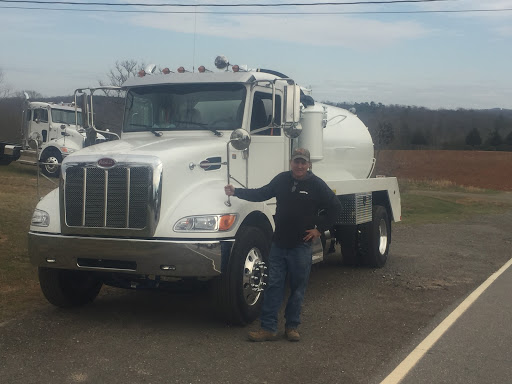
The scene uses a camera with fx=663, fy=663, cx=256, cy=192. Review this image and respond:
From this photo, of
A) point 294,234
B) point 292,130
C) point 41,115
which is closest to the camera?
point 294,234

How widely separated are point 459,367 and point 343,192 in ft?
13.7

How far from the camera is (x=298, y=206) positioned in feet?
21.4

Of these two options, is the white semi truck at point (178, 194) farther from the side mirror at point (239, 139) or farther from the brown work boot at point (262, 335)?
the brown work boot at point (262, 335)

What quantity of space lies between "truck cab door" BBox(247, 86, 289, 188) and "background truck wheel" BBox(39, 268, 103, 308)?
2251 mm

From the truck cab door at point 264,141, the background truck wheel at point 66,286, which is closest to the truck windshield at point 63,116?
the background truck wheel at point 66,286

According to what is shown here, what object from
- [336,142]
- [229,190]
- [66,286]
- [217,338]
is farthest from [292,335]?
[336,142]

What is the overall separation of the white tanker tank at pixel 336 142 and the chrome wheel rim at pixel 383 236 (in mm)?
920

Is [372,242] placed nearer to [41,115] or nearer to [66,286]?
[66,286]

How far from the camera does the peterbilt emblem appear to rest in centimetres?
668

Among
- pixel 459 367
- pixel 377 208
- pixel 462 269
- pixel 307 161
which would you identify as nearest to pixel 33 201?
pixel 377 208

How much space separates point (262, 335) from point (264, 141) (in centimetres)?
254

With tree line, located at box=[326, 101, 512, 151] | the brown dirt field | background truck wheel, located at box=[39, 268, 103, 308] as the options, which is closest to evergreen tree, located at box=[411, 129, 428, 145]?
tree line, located at box=[326, 101, 512, 151]

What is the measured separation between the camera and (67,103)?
24.7 meters

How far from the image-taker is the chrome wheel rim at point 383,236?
11688 millimetres
